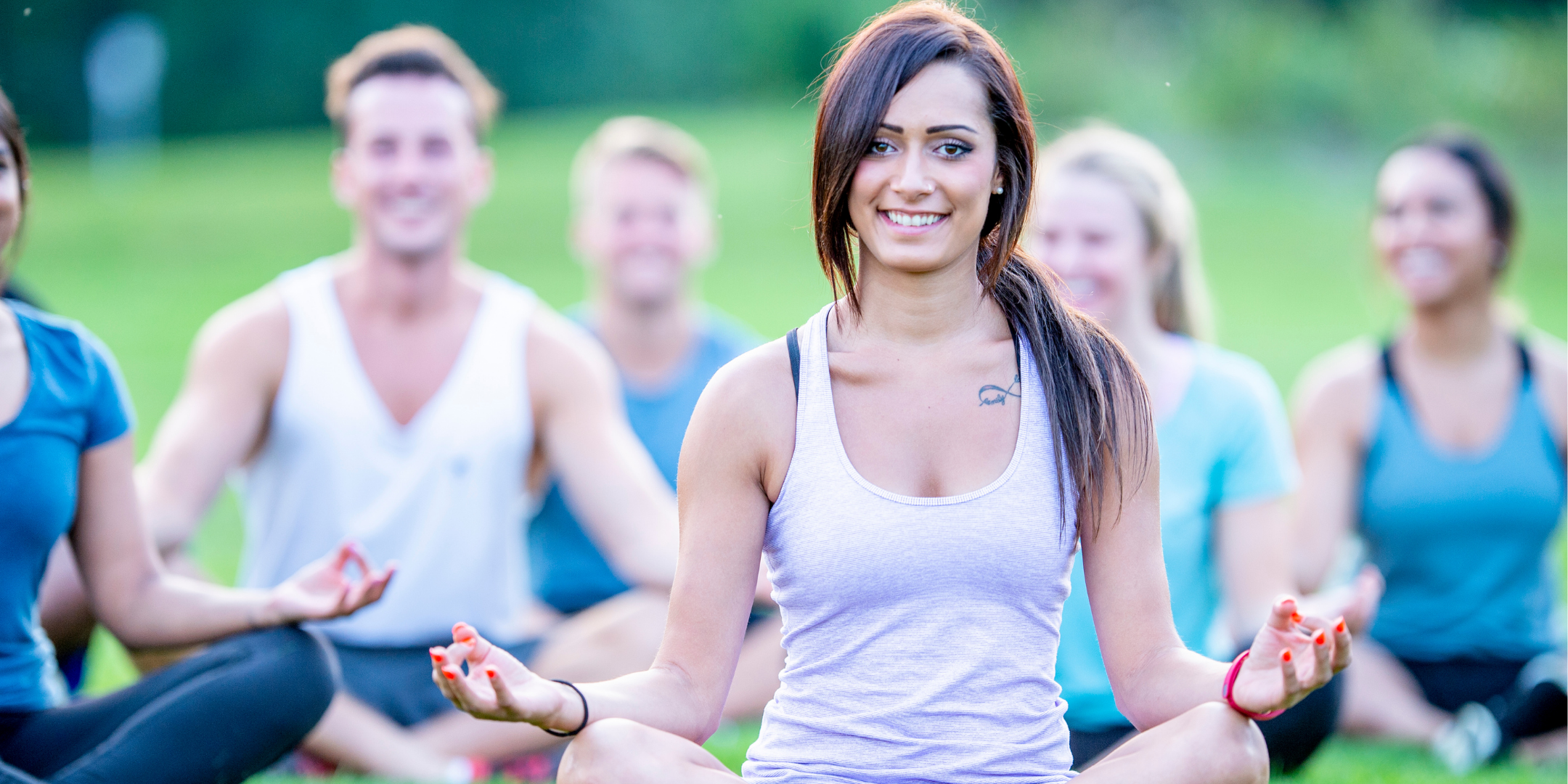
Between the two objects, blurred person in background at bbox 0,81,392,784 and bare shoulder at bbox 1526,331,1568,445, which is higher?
bare shoulder at bbox 1526,331,1568,445

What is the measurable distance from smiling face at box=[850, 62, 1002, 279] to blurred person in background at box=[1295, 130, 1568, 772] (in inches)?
106

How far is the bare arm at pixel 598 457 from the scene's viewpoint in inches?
165

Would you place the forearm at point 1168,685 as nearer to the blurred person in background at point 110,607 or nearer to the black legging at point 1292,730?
the black legging at point 1292,730

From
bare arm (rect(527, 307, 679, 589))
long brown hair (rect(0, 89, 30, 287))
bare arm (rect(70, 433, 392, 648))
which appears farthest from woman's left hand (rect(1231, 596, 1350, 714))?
long brown hair (rect(0, 89, 30, 287))

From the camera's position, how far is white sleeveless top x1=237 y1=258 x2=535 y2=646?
14.2ft

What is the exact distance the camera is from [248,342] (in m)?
4.29

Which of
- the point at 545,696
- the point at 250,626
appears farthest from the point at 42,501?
the point at 545,696

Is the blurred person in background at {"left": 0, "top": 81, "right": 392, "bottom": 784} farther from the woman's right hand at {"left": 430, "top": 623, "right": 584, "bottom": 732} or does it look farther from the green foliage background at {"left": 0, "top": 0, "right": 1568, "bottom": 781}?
the green foliage background at {"left": 0, "top": 0, "right": 1568, "bottom": 781}

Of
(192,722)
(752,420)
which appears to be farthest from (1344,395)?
(192,722)

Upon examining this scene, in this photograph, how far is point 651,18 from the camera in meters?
37.7

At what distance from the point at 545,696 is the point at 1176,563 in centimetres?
205

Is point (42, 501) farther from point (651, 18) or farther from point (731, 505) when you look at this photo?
point (651, 18)

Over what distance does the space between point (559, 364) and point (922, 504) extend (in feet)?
7.05

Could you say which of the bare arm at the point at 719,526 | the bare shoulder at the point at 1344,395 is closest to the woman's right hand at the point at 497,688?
the bare arm at the point at 719,526
